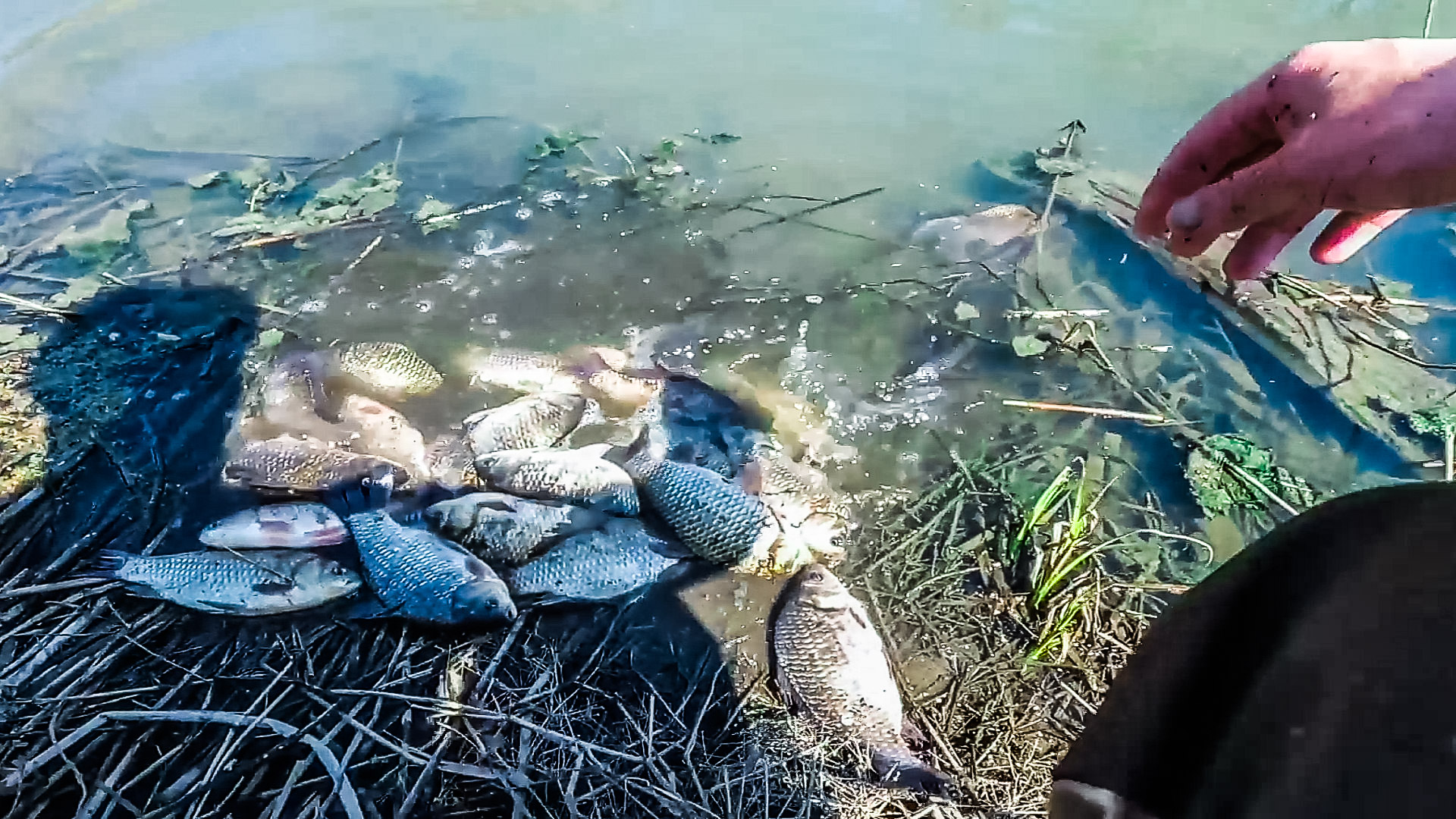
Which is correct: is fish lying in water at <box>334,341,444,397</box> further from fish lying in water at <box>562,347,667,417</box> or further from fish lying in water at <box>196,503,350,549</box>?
fish lying in water at <box>196,503,350,549</box>

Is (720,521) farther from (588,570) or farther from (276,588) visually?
(276,588)

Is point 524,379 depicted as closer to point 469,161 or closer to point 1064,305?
point 469,161

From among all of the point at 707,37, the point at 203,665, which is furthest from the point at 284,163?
the point at 203,665

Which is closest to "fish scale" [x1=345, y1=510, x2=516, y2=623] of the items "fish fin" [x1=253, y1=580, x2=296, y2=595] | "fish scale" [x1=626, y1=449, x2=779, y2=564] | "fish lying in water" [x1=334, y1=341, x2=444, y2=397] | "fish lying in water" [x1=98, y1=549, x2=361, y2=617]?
"fish lying in water" [x1=98, y1=549, x2=361, y2=617]

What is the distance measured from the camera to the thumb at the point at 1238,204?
5.30 feet

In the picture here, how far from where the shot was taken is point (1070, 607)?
9.72ft

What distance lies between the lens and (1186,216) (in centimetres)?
182

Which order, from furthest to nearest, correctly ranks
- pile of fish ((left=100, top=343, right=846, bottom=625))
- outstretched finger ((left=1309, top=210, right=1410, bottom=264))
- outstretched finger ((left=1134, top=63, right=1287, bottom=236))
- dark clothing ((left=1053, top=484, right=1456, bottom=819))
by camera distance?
pile of fish ((left=100, top=343, right=846, bottom=625)) < outstretched finger ((left=1309, top=210, right=1410, bottom=264)) < outstretched finger ((left=1134, top=63, right=1287, bottom=236)) < dark clothing ((left=1053, top=484, right=1456, bottom=819))

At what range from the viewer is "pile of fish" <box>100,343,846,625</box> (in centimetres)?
303

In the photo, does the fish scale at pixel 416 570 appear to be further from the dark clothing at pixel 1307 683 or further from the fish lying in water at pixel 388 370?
the dark clothing at pixel 1307 683

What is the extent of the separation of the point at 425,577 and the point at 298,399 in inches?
43.6

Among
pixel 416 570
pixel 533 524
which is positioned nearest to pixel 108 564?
pixel 416 570

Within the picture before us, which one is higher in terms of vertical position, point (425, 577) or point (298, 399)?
point (298, 399)

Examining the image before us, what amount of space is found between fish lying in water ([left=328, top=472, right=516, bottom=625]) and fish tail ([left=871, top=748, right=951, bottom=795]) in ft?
4.03
